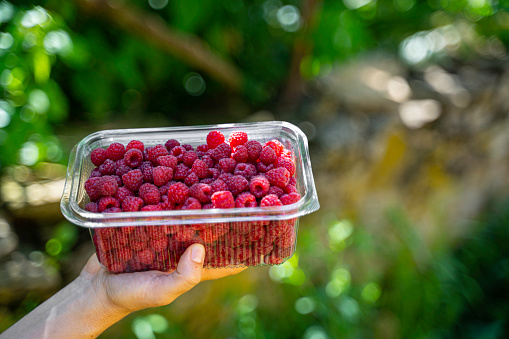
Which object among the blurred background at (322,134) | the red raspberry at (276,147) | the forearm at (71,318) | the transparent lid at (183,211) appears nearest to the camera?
the transparent lid at (183,211)

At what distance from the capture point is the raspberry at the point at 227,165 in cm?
125

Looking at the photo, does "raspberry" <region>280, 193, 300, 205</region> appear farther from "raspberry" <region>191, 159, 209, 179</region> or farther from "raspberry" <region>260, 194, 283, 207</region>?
"raspberry" <region>191, 159, 209, 179</region>

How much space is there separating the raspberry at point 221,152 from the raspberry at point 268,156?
11 cm

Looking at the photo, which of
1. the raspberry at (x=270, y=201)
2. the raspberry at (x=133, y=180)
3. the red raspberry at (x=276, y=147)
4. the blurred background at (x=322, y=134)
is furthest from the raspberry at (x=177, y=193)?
the blurred background at (x=322, y=134)

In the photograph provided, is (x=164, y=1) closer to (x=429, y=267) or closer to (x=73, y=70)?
(x=73, y=70)

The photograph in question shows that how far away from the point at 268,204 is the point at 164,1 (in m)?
1.82

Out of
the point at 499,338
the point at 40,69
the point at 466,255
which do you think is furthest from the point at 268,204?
the point at 466,255

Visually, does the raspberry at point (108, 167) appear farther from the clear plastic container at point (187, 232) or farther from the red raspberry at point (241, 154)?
the red raspberry at point (241, 154)

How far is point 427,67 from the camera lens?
3.32 metres

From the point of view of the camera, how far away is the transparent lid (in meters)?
1.12

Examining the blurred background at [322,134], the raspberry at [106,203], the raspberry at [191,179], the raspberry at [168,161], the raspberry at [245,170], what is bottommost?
the blurred background at [322,134]

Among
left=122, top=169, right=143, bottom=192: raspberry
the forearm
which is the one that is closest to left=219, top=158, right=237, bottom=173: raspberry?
left=122, top=169, right=143, bottom=192: raspberry

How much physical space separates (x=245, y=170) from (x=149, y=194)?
285 millimetres

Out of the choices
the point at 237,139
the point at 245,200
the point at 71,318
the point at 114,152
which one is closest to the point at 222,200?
the point at 245,200
